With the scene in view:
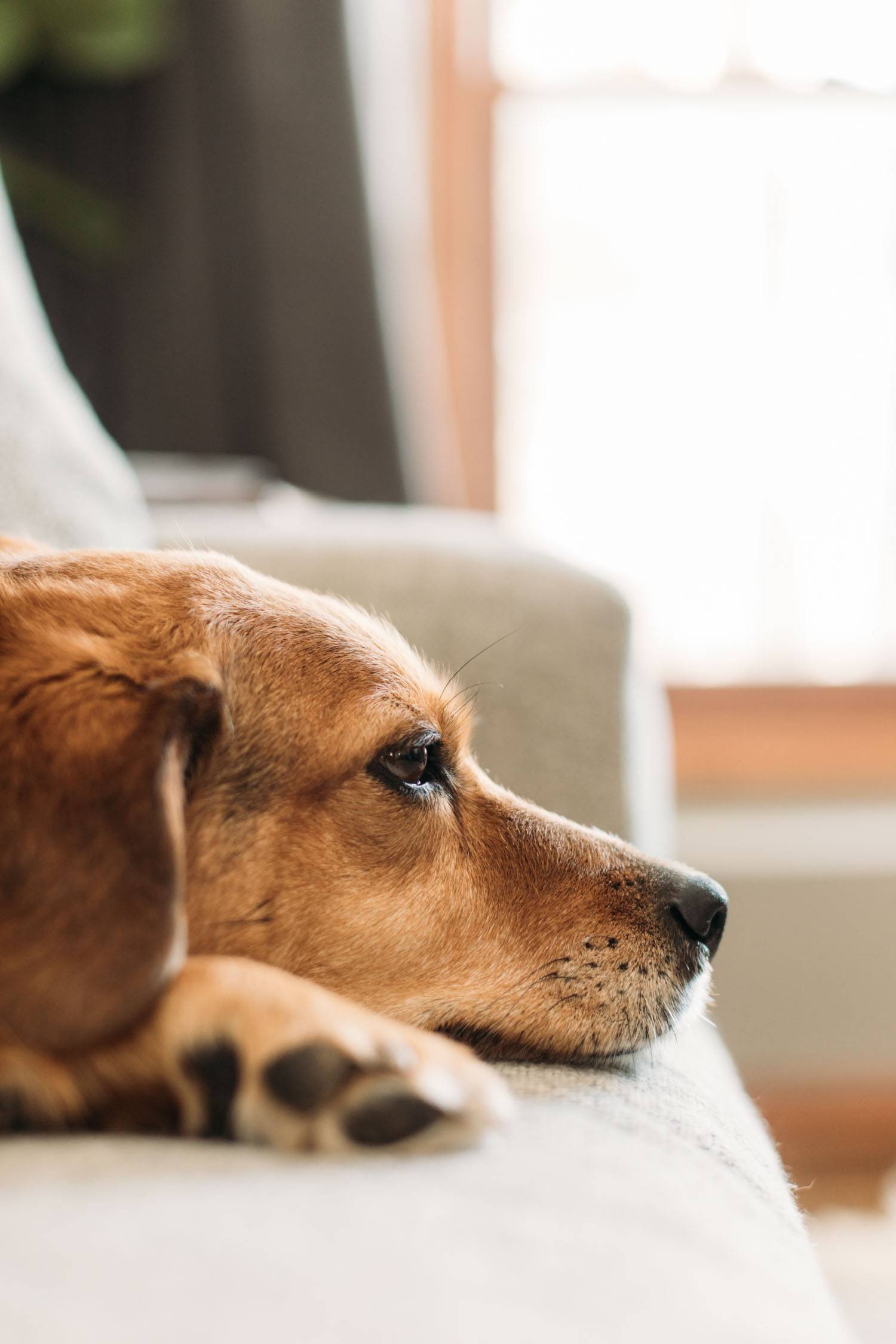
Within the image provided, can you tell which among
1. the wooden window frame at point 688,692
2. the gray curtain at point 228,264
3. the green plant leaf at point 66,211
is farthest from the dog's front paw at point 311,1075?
the wooden window frame at point 688,692

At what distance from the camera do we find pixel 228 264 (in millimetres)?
2900

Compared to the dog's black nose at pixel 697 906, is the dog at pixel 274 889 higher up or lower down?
higher up

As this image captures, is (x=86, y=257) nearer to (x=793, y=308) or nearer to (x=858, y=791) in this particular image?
(x=793, y=308)

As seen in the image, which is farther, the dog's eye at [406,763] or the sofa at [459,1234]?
the dog's eye at [406,763]

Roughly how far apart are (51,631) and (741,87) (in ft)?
8.98

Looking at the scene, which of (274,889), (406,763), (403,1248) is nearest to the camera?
(403,1248)

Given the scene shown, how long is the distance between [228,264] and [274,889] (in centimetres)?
230

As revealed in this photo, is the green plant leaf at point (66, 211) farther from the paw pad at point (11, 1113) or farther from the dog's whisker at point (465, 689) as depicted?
the paw pad at point (11, 1113)

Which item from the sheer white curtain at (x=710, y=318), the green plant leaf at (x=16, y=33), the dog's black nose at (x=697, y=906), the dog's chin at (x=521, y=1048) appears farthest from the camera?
the sheer white curtain at (x=710, y=318)

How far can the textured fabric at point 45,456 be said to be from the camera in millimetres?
1334

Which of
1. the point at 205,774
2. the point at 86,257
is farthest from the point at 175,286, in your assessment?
the point at 205,774

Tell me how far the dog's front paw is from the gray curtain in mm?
2308

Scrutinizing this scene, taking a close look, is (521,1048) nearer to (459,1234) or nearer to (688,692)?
(459,1234)

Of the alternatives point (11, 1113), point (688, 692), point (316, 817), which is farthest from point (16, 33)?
point (11, 1113)
